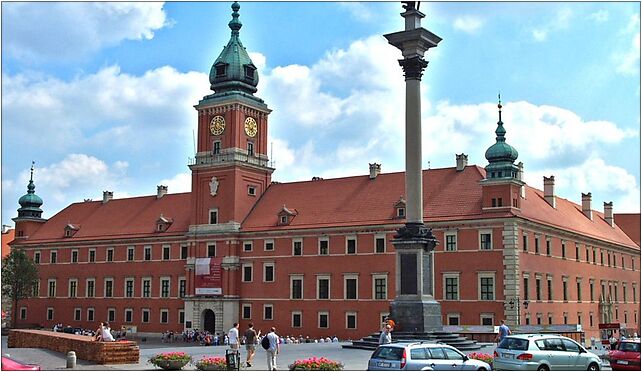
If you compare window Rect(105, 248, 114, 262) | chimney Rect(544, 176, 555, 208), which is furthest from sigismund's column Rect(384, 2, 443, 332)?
window Rect(105, 248, 114, 262)

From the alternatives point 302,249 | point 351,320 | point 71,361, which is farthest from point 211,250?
point 71,361

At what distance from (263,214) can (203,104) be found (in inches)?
454

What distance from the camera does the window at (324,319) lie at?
61.3 m

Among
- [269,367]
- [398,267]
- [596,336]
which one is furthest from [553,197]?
[269,367]

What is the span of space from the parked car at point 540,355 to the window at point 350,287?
118ft

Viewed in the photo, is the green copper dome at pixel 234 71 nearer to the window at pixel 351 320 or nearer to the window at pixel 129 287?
the window at pixel 129 287

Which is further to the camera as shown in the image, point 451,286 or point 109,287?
point 109,287

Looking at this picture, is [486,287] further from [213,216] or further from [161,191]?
[161,191]

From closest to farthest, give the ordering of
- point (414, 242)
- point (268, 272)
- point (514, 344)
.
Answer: point (514, 344) → point (414, 242) → point (268, 272)

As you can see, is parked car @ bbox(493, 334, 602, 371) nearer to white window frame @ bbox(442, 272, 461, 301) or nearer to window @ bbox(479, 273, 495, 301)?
window @ bbox(479, 273, 495, 301)

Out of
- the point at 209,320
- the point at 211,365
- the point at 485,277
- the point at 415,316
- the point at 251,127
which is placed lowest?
the point at 209,320

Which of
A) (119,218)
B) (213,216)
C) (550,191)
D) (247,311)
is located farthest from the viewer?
(119,218)

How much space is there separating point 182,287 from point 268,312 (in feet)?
31.9

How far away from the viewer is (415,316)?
110 feet
